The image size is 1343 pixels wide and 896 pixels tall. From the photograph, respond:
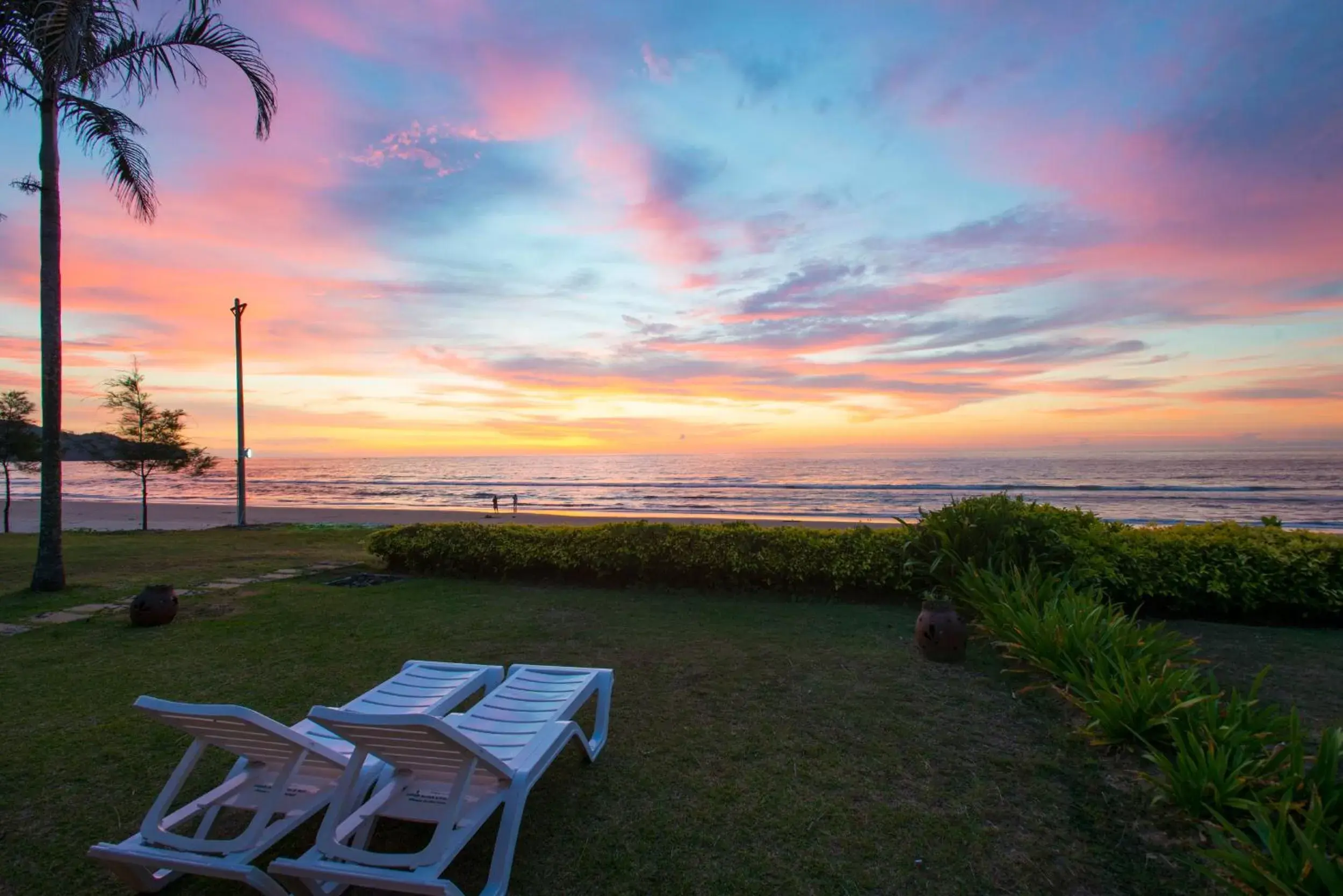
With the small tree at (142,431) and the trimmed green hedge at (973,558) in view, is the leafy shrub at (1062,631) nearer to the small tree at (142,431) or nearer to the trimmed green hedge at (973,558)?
the trimmed green hedge at (973,558)

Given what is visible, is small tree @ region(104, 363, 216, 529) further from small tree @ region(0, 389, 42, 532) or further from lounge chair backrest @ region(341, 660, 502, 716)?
lounge chair backrest @ region(341, 660, 502, 716)

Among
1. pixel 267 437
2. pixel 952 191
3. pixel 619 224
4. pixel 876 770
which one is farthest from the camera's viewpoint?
pixel 267 437

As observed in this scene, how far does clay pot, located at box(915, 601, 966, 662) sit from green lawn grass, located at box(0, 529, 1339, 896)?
4.4 inches

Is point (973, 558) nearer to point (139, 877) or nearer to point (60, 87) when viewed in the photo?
point (139, 877)

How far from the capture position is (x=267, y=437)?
74188 millimetres

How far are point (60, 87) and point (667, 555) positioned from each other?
31.6 ft

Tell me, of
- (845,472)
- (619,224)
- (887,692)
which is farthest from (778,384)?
(887,692)

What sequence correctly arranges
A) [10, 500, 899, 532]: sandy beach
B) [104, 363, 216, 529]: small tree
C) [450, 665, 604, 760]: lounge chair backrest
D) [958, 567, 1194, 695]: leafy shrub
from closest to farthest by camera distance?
[450, 665, 604, 760]: lounge chair backrest < [958, 567, 1194, 695]: leafy shrub < [104, 363, 216, 529]: small tree < [10, 500, 899, 532]: sandy beach

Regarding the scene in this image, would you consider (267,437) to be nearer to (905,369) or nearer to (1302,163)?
(905,369)

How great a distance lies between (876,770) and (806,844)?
0.85 metres

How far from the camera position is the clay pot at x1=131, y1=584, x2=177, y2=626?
6512 mm

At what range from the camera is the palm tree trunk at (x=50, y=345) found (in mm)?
7977

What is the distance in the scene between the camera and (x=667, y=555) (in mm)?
8336

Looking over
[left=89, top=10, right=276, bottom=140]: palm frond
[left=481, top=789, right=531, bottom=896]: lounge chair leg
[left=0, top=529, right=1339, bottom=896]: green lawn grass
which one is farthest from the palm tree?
[left=481, top=789, right=531, bottom=896]: lounge chair leg
